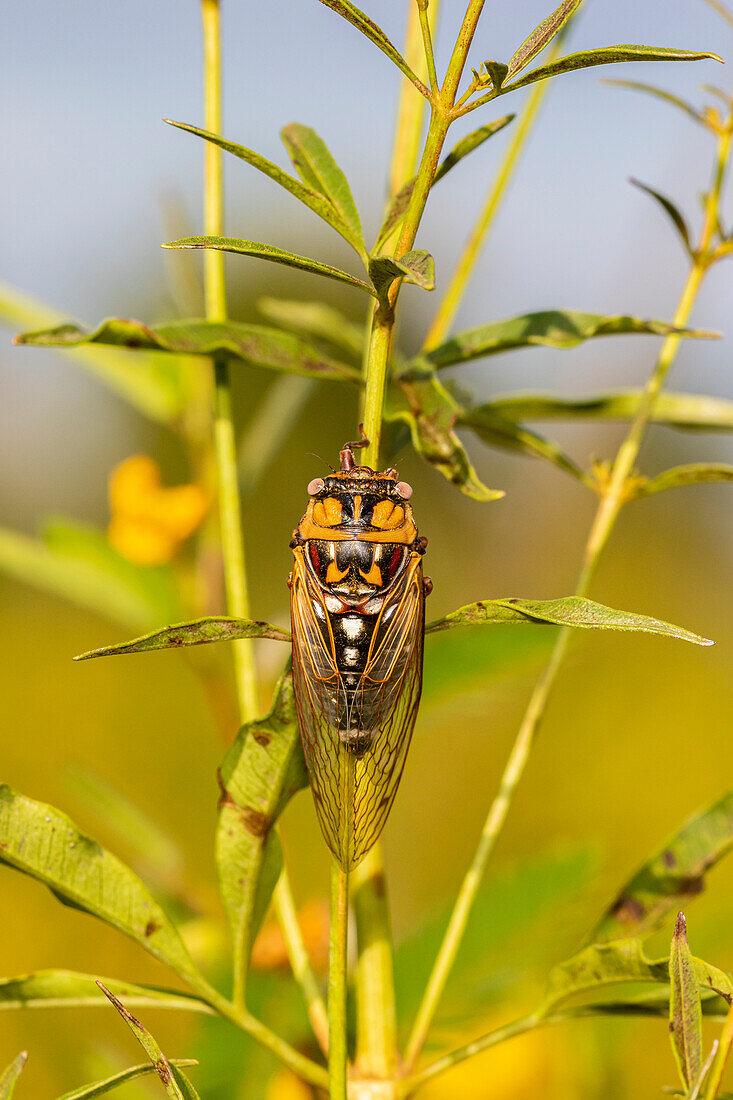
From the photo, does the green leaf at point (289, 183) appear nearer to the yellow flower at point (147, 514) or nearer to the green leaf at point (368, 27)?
the green leaf at point (368, 27)

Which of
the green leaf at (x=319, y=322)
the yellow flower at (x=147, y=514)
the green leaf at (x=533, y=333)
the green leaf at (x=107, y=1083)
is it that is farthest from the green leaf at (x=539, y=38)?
the yellow flower at (x=147, y=514)

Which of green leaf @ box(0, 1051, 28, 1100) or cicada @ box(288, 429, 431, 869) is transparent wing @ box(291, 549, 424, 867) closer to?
cicada @ box(288, 429, 431, 869)

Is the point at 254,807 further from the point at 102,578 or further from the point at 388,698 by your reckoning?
the point at 102,578

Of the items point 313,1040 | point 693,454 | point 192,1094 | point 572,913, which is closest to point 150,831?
point 313,1040

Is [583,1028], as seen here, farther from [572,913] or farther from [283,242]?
[283,242]

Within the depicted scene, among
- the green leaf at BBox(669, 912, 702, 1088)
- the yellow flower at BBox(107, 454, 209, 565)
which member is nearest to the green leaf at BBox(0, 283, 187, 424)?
the yellow flower at BBox(107, 454, 209, 565)
